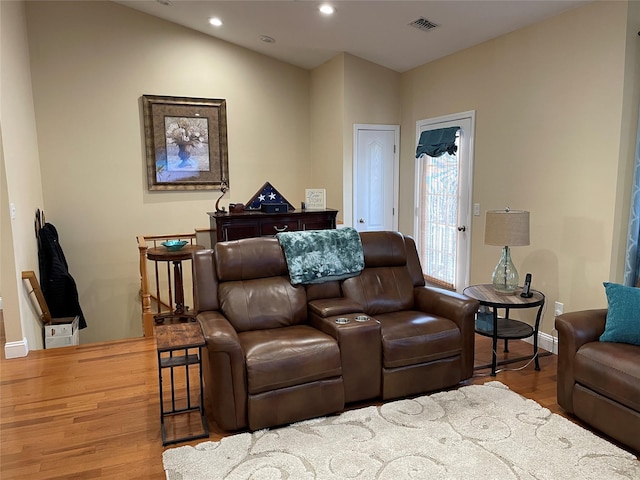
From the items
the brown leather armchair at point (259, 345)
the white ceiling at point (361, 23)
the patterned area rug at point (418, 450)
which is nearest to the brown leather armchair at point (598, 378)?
the patterned area rug at point (418, 450)

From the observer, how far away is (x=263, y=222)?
474cm

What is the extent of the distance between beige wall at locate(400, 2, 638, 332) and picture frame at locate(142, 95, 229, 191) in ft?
9.70

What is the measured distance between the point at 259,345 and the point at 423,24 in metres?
3.29

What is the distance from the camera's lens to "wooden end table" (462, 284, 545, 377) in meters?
3.39

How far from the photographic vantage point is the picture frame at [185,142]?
18.8ft

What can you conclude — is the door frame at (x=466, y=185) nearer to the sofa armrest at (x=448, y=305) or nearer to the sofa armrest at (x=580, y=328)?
the sofa armrest at (x=448, y=305)

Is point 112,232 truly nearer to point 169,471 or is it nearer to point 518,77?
point 169,471

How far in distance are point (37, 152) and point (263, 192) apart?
8.65ft

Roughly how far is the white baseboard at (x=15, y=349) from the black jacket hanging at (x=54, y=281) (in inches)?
42.4

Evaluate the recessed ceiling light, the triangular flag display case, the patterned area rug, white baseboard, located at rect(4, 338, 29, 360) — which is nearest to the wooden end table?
the patterned area rug

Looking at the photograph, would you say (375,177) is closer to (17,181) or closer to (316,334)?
(316,334)

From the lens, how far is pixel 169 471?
2.37 metres

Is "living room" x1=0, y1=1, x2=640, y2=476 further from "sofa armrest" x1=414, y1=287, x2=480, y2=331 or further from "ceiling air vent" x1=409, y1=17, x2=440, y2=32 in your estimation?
"sofa armrest" x1=414, y1=287, x2=480, y2=331

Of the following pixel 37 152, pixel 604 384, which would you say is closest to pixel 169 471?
pixel 604 384
